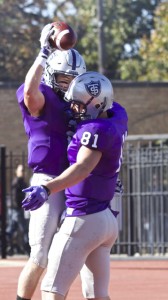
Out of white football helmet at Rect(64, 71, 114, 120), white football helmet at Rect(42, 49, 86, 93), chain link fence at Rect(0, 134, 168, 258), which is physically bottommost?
chain link fence at Rect(0, 134, 168, 258)

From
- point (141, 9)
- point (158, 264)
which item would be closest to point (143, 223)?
point (158, 264)

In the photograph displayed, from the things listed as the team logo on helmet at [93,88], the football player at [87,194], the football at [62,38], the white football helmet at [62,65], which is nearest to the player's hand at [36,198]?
the football player at [87,194]

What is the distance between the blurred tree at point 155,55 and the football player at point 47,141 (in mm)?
28284

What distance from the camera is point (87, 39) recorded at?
161 feet

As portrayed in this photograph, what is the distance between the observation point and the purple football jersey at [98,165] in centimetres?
675

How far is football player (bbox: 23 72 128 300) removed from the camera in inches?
265

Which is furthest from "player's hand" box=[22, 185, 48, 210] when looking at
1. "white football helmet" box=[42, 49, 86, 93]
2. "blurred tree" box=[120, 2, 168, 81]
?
"blurred tree" box=[120, 2, 168, 81]

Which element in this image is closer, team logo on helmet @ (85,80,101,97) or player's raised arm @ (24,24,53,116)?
team logo on helmet @ (85,80,101,97)

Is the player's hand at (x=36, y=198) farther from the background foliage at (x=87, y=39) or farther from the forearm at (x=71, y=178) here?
the background foliage at (x=87, y=39)

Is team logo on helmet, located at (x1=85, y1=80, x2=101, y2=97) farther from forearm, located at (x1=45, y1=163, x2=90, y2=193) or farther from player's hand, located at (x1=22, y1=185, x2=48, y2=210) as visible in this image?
player's hand, located at (x1=22, y1=185, x2=48, y2=210)

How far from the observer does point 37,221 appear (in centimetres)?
800

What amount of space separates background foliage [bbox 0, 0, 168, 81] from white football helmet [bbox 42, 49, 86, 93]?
93.3 feet

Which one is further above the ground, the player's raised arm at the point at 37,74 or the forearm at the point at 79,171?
the player's raised arm at the point at 37,74

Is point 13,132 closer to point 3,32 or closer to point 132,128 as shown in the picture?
point 132,128
